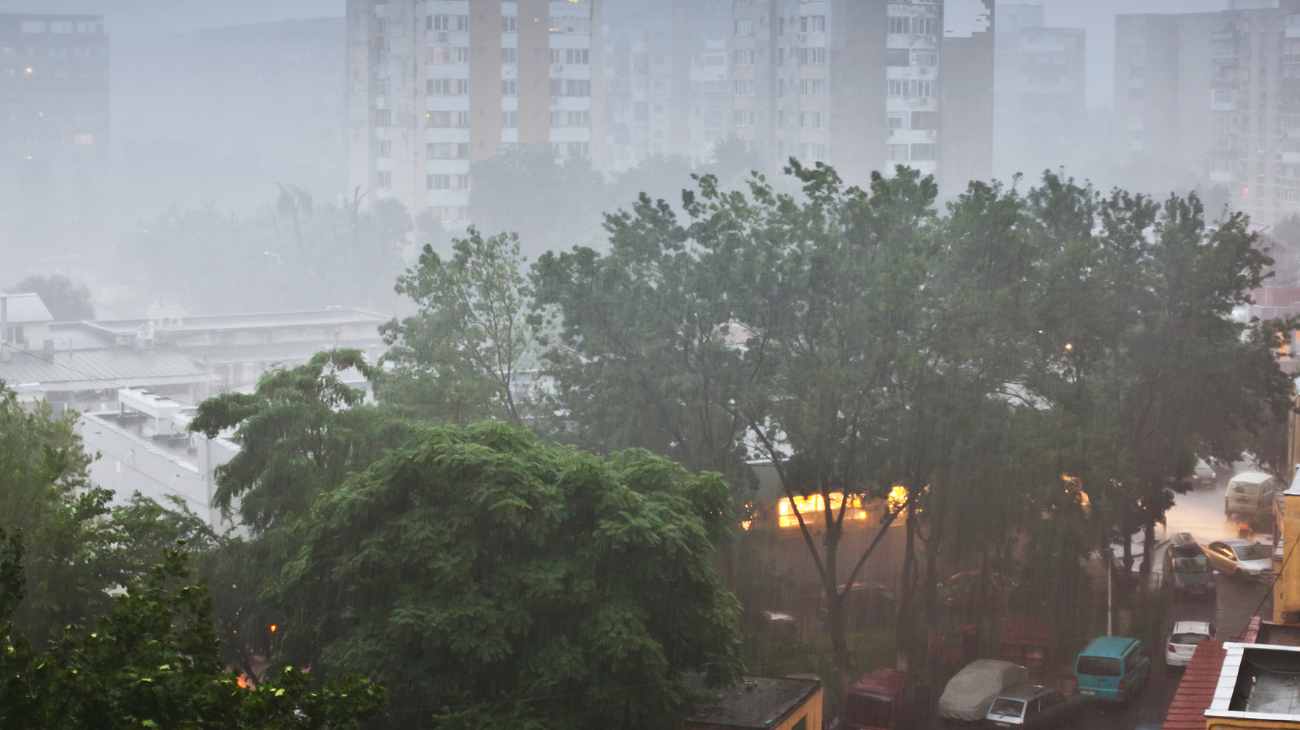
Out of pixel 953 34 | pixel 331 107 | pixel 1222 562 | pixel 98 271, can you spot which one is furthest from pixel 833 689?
pixel 331 107

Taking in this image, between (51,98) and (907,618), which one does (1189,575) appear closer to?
(907,618)

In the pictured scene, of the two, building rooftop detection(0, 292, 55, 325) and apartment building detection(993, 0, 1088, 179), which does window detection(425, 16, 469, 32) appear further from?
apartment building detection(993, 0, 1088, 179)

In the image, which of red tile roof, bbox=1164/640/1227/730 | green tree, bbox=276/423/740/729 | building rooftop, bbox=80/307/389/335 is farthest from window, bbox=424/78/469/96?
red tile roof, bbox=1164/640/1227/730

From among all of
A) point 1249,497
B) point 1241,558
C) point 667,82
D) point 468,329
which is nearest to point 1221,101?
point 667,82

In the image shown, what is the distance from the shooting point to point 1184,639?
2155cm

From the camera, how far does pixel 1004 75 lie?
14875cm

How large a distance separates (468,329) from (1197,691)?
12493 millimetres

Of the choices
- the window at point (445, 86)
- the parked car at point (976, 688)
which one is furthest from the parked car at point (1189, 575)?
the window at point (445, 86)

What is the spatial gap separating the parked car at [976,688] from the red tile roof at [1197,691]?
4.54 metres

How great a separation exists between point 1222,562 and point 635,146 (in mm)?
88166

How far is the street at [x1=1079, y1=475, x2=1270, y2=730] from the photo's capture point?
1967cm

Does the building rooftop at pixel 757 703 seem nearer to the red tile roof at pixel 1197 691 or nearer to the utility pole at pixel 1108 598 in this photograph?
the red tile roof at pixel 1197 691

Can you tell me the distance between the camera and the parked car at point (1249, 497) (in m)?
32.8

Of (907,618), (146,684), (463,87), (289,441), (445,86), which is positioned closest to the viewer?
(146,684)
